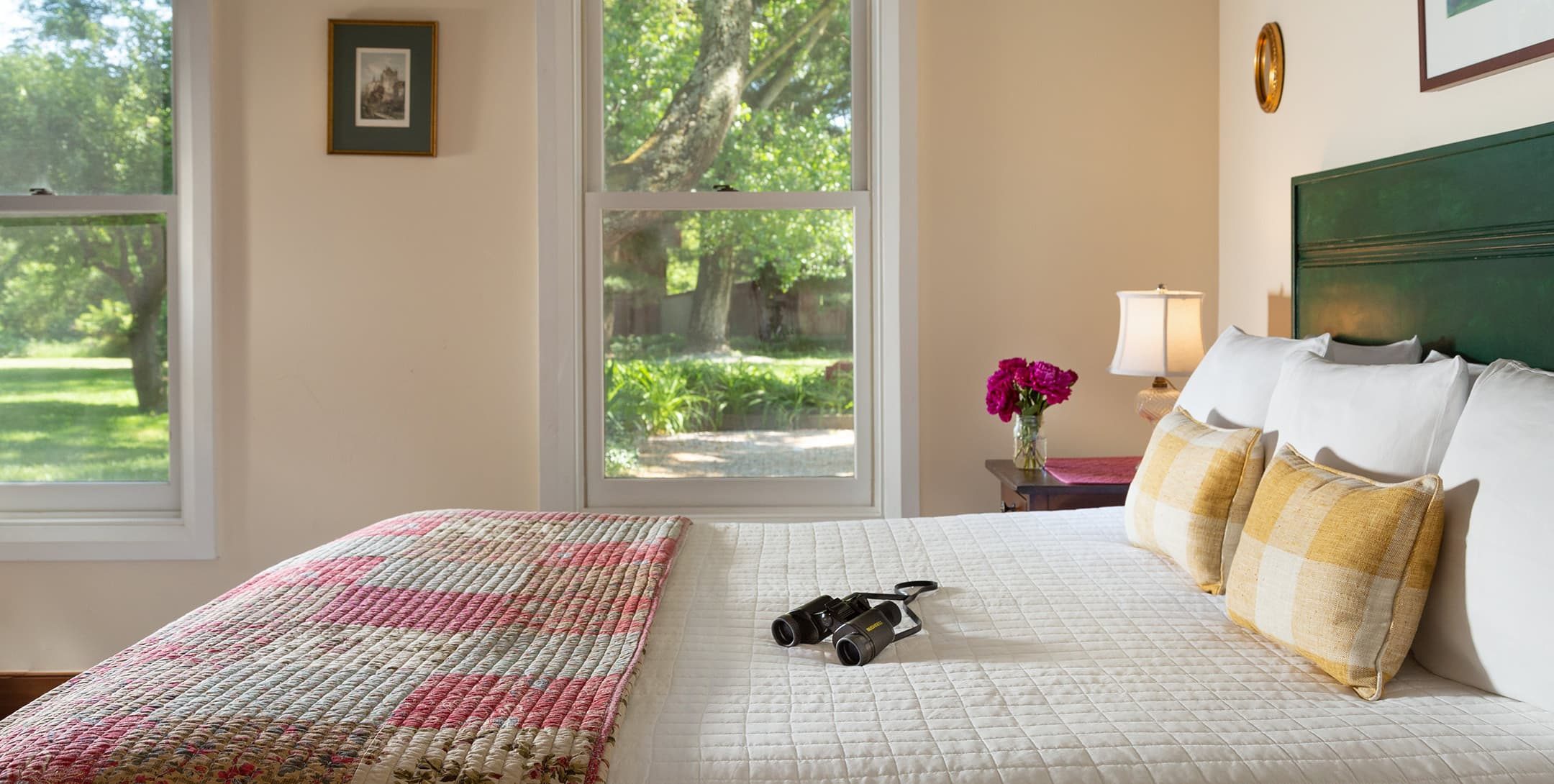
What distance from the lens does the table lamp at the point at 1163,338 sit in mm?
2805

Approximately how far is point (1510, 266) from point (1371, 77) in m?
0.74

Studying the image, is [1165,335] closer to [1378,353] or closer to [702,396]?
[1378,353]

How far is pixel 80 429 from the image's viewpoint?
342 centimetres

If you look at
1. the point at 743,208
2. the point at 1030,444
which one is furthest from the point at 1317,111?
the point at 743,208

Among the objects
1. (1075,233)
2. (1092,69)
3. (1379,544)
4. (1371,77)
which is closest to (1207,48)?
(1092,69)

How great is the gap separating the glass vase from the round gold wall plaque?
1.02 meters

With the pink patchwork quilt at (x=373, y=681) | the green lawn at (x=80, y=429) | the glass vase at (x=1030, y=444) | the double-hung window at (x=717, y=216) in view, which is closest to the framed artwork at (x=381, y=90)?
the double-hung window at (x=717, y=216)

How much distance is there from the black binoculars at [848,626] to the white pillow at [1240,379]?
84 cm

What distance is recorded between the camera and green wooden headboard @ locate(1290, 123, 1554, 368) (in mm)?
1760

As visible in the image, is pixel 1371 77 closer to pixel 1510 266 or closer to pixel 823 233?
pixel 1510 266

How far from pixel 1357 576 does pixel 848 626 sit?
634 mm

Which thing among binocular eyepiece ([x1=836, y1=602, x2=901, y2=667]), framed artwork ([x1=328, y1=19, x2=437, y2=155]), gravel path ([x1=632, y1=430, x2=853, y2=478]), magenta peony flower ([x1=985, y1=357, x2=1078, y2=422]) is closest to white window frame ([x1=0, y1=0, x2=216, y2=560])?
framed artwork ([x1=328, y1=19, x2=437, y2=155])

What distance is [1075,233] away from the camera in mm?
3332

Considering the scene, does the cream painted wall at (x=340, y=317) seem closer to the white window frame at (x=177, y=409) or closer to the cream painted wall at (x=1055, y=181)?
the white window frame at (x=177, y=409)
